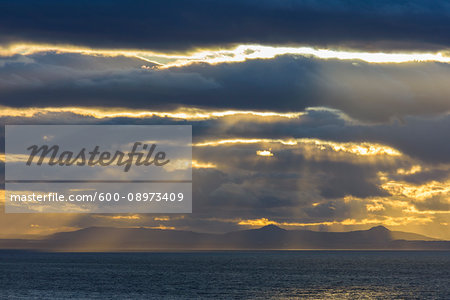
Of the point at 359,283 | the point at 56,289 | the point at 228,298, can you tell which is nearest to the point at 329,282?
the point at 359,283

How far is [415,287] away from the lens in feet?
554

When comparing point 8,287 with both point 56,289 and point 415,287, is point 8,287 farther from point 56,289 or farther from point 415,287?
point 415,287

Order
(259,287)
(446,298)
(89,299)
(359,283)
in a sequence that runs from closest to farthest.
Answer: (89,299), (446,298), (259,287), (359,283)

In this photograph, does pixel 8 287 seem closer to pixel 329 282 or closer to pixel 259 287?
pixel 259 287

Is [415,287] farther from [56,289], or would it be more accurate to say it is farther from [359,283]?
[56,289]

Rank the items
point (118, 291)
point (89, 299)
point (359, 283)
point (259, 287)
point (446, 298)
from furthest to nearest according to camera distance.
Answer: point (359, 283) < point (259, 287) < point (118, 291) < point (446, 298) < point (89, 299)

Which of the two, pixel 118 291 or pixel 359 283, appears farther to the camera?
pixel 359 283

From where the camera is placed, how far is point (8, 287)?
158 m

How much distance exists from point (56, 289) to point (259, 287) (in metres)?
46.2

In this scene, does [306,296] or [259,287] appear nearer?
[306,296]

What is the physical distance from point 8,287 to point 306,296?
67.2m

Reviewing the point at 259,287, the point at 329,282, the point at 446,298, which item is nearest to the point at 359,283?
the point at 329,282

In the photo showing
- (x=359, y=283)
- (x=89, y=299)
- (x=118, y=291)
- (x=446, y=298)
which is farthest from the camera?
(x=359, y=283)

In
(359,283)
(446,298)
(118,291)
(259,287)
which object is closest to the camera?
(446,298)
